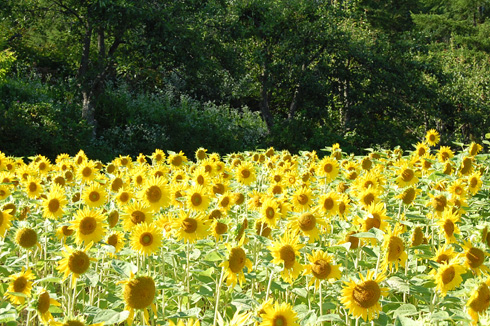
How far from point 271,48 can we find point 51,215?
34.3 ft

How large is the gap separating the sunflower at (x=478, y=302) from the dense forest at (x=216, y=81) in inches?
317

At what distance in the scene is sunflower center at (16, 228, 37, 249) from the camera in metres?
2.06

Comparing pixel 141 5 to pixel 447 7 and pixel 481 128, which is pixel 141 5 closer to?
pixel 481 128

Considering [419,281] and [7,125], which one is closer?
[419,281]

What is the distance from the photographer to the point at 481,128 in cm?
1445

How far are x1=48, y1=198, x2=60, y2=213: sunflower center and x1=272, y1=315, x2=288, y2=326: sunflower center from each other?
158cm

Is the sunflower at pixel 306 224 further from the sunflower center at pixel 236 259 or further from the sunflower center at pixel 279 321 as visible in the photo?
the sunflower center at pixel 279 321

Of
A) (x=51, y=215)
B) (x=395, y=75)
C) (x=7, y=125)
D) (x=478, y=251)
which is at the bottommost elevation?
(x=7, y=125)

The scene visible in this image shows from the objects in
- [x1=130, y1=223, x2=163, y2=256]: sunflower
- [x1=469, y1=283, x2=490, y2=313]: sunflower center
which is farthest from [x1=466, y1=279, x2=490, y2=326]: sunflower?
[x1=130, y1=223, x2=163, y2=256]: sunflower

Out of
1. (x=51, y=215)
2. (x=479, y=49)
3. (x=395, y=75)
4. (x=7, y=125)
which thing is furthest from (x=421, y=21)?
(x=51, y=215)

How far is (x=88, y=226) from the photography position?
83.7 inches

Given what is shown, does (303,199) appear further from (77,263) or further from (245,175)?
(77,263)

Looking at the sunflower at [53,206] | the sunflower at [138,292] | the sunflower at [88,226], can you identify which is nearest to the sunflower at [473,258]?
the sunflower at [138,292]

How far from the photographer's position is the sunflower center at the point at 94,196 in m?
2.86
